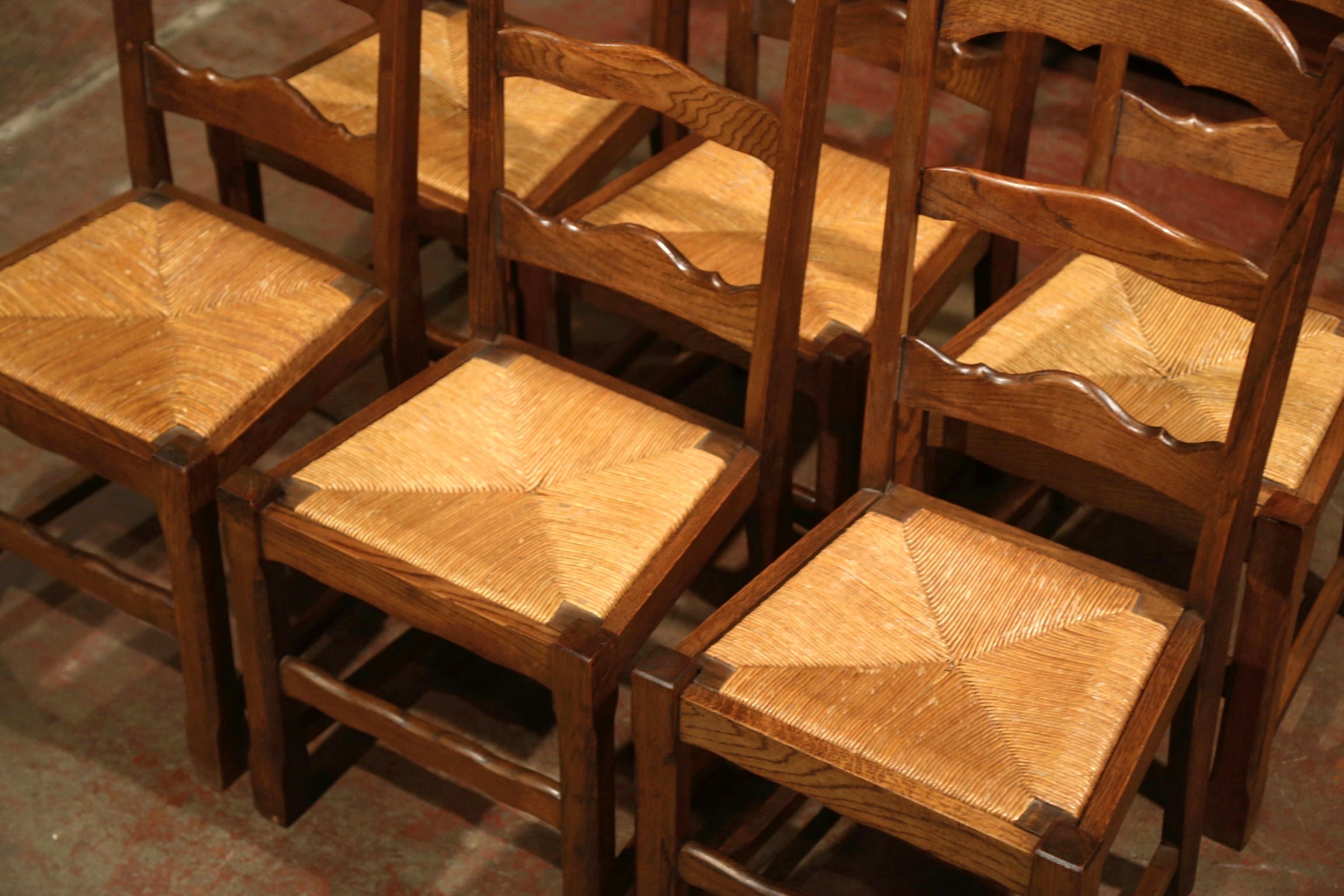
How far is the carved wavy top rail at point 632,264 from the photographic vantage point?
173 cm

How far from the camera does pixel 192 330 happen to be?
1.94 m

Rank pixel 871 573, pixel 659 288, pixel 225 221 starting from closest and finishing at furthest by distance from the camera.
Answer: pixel 871 573 → pixel 659 288 → pixel 225 221

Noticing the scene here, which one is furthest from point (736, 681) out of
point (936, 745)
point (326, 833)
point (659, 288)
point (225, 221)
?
point (225, 221)

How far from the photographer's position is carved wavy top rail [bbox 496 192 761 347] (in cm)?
173

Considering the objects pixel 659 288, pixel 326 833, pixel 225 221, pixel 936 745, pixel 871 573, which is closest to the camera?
pixel 936 745

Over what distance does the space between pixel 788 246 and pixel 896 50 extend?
0.51 meters

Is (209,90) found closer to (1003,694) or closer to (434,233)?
(434,233)

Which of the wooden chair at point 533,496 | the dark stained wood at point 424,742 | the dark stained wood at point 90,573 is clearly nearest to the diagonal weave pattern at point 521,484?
the wooden chair at point 533,496

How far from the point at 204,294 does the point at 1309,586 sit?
1.56 meters

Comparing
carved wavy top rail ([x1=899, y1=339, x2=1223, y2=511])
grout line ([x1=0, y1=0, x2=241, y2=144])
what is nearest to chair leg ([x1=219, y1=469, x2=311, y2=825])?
carved wavy top rail ([x1=899, y1=339, x2=1223, y2=511])

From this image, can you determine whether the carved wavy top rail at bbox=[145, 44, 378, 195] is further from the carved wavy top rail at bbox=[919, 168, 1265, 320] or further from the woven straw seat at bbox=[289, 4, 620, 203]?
the carved wavy top rail at bbox=[919, 168, 1265, 320]

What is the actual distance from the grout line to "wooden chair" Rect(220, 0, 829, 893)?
1.71 m

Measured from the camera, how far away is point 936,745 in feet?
4.69

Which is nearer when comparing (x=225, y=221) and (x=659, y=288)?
(x=659, y=288)
